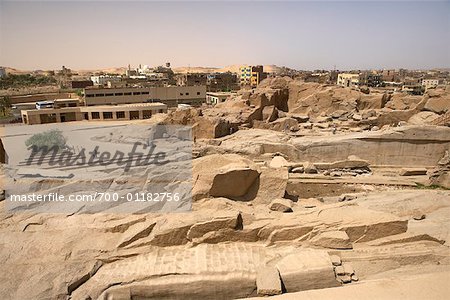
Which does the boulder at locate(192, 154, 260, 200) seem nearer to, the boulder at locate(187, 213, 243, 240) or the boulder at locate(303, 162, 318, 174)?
the boulder at locate(187, 213, 243, 240)

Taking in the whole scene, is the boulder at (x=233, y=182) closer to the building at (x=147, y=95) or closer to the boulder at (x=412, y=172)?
the boulder at (x=412, y=172)

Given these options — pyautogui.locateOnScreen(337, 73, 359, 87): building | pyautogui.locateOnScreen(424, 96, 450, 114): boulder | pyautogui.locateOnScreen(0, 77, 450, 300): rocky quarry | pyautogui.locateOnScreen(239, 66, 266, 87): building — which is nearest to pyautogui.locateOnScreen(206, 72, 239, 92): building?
pyautogui.locateOnScreen(239, 66, 266, 87): building

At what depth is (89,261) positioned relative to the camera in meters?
4.38

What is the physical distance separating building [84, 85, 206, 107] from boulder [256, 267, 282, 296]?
2663 cm

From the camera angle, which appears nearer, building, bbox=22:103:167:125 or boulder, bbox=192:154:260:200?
boulder, bbox=192:154:260:200

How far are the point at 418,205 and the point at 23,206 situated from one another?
8.33m

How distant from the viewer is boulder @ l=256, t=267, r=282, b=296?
12.9 ft

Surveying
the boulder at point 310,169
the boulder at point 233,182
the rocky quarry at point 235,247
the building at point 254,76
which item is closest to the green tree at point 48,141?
the rocky quarry at point 235,247

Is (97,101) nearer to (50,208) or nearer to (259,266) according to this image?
(50,208)

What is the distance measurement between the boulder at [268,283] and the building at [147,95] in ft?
87.4

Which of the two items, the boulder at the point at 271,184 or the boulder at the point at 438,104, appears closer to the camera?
the boulder at the point at 271,184

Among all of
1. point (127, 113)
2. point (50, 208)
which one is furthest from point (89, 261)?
point (127, 113)

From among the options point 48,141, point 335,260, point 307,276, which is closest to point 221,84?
point 48,141

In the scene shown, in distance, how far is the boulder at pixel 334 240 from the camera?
190 inches
